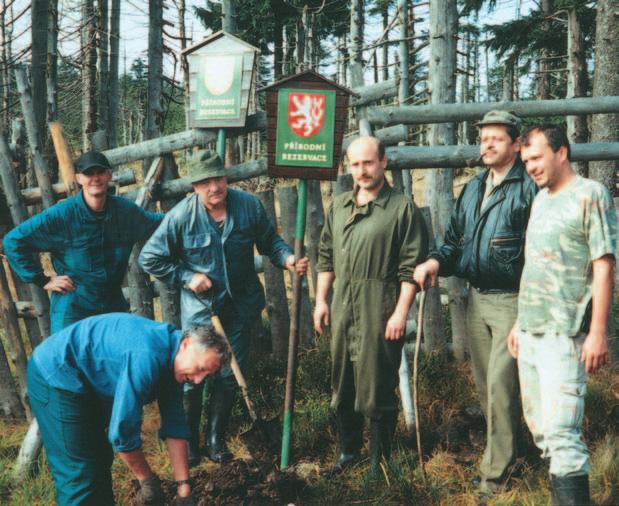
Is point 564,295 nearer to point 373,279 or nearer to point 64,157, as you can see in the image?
point 373,279

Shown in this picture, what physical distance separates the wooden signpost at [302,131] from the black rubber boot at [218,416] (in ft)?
1.39

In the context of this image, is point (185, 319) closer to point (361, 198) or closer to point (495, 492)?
point (361, 198)

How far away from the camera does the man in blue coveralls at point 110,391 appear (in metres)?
2.62

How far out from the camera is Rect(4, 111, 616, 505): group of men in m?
2.71

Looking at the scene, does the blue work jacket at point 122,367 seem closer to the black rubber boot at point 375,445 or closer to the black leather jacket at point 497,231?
the black rubber boot at point 375,445

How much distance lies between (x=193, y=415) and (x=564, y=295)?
2.52m

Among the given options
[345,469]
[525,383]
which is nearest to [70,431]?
[345,469]

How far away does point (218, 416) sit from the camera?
4.07 metres

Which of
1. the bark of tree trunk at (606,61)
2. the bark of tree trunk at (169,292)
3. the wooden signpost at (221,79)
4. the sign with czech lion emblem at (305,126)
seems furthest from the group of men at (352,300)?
the bark of tree trunk at (606,61)

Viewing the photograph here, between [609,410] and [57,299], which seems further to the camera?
[609,410]

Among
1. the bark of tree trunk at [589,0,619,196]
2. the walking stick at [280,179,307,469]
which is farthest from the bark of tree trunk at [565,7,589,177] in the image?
the walking stick at [280,179,307,469]

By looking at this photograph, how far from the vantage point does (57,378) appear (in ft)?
9.41

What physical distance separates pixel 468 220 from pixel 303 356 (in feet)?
6.65

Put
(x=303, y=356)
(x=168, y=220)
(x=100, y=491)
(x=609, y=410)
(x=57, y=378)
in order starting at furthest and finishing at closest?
(x=303, y=356), (x=609, y=410), (x=168, y=220), (x=100, y=491), (x=57, y=378)
